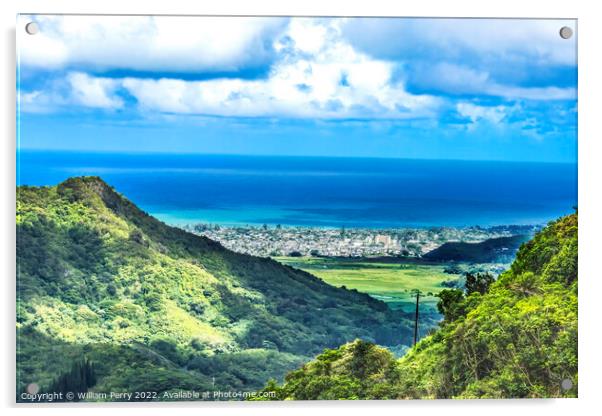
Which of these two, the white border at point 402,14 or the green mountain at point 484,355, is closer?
the white border at point 402,14

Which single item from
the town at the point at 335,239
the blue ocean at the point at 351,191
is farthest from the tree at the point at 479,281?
the blue ocean at the point at 351,191

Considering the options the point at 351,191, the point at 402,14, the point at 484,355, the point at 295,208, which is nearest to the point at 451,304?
the point at 484,355

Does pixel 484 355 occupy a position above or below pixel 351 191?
below

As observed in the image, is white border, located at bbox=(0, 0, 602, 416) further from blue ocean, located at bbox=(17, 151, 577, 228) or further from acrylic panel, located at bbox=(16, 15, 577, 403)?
blue ocean, located at bbox=(17, 151, 577, 228)

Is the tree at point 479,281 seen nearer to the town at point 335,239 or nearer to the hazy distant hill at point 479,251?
the hazy distant hill at point 479,251

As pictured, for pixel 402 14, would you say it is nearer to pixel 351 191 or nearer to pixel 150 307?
pixel 351 191

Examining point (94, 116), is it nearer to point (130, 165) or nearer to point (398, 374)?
point (130, 165)

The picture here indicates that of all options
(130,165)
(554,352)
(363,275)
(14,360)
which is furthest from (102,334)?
(554,352)
